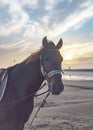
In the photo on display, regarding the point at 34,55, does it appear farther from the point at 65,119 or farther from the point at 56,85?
the point at 65,119

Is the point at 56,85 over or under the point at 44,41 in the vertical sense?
under

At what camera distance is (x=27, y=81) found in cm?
745

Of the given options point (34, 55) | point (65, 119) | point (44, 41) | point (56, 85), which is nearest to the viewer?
point (56, 85)

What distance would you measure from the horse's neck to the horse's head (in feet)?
1.11

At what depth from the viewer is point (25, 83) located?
7469 millimetres

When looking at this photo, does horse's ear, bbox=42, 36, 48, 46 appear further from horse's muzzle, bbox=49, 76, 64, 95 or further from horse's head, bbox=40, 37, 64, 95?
horse's muzzle, bbox=49, 76, 64, 95

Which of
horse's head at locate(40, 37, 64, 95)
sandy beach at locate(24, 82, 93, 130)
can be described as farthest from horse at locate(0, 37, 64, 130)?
sandy beach at locate(24, 82, 93, 130)

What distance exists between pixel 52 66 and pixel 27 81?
810 mm

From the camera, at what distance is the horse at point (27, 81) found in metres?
6.88

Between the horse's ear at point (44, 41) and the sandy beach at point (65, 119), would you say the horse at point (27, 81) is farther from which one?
the sandy beach at point (65, 119)

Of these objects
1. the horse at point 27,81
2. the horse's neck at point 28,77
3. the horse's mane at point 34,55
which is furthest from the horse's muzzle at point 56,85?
the horse's mane at point 34,55

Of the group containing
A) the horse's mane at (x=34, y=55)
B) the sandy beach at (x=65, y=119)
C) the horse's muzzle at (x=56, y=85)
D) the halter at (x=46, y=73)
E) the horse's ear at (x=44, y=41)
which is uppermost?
the horse's ear at (x=44, y=41)

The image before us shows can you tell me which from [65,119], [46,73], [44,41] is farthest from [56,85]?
[65,119]

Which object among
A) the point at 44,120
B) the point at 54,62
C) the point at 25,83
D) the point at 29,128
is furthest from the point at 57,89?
the point at 44,120
